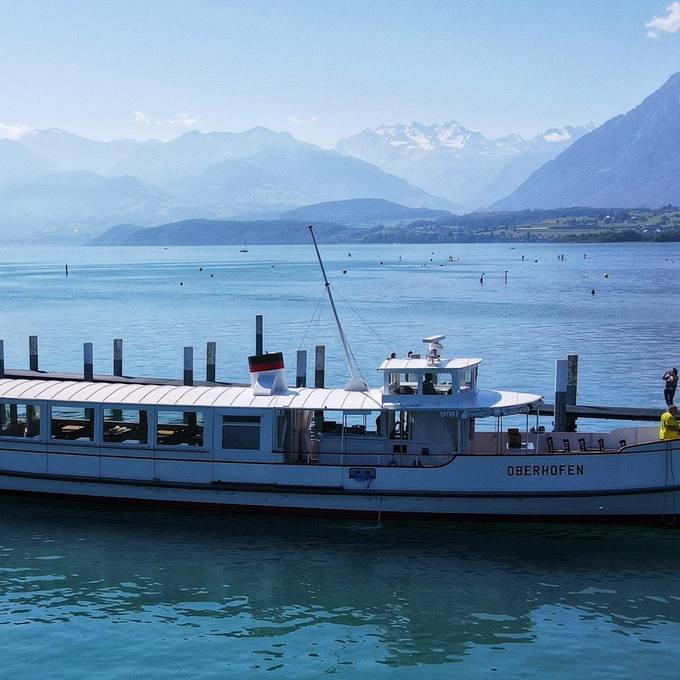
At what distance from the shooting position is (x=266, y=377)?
27250 millimetres

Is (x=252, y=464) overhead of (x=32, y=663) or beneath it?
overhead

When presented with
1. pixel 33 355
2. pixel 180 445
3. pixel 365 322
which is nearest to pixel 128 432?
pixel 180 445

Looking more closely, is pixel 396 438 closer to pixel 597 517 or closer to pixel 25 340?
pixel 597 517

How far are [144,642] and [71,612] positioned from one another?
231 cm

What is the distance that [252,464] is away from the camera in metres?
26.1

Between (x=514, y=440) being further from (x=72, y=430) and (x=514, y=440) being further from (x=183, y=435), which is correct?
(x=72, y=430)

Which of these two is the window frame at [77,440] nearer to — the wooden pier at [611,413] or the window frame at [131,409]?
the window frame at [131,409]

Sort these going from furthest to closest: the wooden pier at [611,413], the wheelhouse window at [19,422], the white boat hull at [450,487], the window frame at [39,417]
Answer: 1. the wooden pier at [611,413]
2. the wheelhouse window at [19,422]
3. the window frame at [39,417]
4. the white boat hull at [450,487]

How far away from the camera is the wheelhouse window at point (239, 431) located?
26234 millimetres

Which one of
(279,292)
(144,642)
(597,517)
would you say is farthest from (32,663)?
(279,292)

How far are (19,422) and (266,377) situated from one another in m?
7.74

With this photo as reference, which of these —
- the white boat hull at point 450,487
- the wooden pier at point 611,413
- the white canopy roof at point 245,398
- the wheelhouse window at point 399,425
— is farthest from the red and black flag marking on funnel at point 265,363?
the wooden pier at point 611,413

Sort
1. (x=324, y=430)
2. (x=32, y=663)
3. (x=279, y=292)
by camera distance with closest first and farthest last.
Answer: (x=32, y=663) < (x=324, y=430) < (x=279, y=292)

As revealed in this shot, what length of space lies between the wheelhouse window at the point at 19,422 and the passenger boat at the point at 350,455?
80mm
